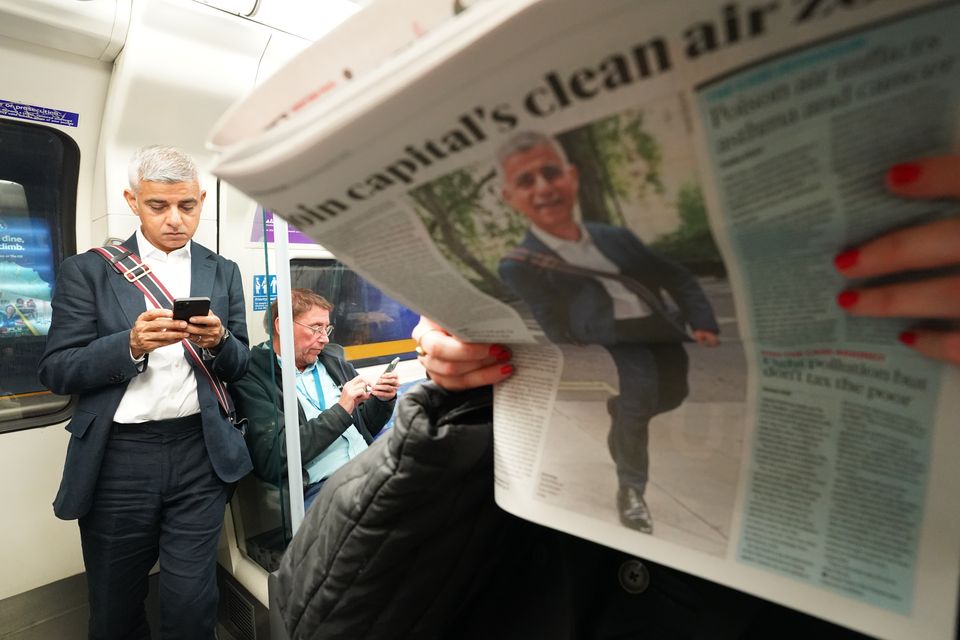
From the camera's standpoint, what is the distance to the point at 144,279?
1873mm

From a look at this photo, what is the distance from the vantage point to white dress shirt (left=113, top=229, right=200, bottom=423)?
1.80 meters

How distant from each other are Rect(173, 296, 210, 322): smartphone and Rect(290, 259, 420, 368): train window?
0.45 m

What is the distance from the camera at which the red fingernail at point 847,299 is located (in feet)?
1.18

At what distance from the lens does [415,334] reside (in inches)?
25.8

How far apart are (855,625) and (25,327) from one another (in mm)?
2890

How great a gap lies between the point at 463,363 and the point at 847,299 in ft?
1.11

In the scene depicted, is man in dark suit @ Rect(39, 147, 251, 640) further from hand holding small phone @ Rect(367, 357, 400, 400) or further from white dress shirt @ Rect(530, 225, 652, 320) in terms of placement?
white dress shirt @ Rect(530, 225, 652, 320)

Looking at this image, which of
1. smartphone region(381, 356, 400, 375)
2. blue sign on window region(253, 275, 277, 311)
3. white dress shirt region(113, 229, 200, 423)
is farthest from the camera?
blue sign on window region(253, 275, 277, 311)

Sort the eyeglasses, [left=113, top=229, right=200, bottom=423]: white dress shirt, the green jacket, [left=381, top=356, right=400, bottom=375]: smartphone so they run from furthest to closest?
[left=381, top=356, right=400, bottom=375]: smartphone → the eyeglasses → the green jacket → [left=113, top=229, right=200, bottom=423]: white dress shirt

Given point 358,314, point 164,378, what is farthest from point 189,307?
point 358,314

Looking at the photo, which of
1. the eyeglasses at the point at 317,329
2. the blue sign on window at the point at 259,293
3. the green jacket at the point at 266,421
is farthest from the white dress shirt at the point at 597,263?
the blue sign on window at the point at 259,293

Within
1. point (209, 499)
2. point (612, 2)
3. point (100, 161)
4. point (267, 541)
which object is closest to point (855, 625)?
point (612, 2)

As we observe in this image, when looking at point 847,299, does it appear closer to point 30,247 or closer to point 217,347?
point 217,347

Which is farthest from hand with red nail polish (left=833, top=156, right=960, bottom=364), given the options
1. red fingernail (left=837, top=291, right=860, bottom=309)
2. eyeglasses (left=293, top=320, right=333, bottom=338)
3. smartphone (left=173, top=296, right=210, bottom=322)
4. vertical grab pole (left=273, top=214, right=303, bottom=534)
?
eyeglasses (left=293, top=320, right=333, bottom=338)
